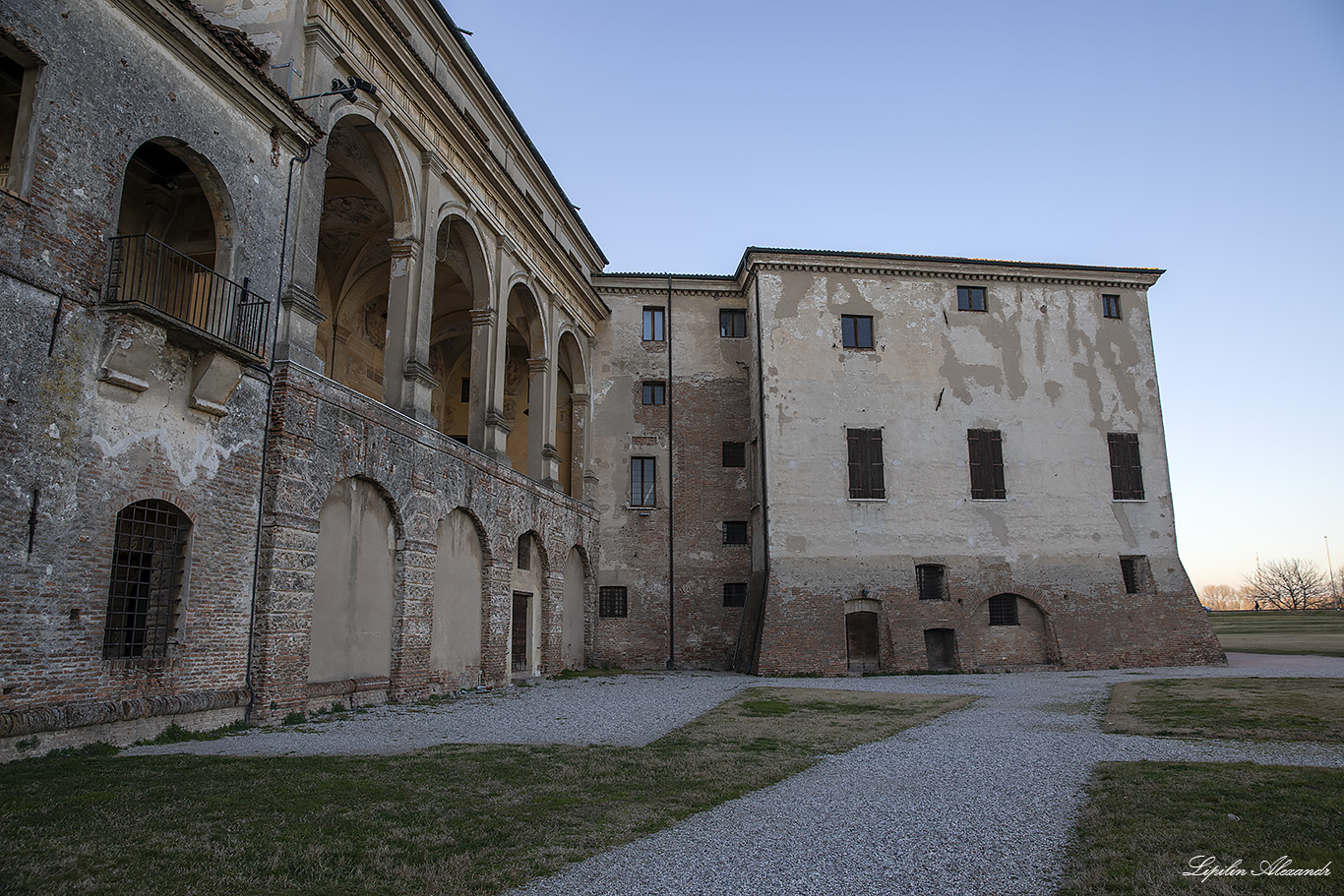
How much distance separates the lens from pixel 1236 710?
11570mm

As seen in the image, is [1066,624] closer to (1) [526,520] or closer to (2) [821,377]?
(2) [821,377]

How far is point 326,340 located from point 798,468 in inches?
496

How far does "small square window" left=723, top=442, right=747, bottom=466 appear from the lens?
84.2 ft

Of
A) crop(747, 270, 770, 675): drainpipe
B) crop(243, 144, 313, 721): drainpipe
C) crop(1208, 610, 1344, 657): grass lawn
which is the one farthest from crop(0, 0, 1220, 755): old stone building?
crop(1208, 610, 1344, 657): grass lawn

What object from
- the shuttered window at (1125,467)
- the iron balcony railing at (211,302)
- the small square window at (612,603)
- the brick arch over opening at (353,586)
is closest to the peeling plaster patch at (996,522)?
the shuttered window at (1125,467)

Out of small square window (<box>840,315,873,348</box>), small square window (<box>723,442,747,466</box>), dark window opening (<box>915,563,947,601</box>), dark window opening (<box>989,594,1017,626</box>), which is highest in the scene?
→ small square window (<box>840,315,873,348</box>)

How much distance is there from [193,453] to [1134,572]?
24.0m

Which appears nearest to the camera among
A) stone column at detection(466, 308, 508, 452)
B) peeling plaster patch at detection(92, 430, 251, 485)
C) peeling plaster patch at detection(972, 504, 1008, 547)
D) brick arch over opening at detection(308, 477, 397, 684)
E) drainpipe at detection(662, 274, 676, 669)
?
peeling plaster patch at detection(92, 430, 251, 485)

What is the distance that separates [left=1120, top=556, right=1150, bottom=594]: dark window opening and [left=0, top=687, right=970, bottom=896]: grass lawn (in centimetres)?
1864

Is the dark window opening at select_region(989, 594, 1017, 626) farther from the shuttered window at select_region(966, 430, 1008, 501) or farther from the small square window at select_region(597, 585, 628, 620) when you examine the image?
the small square window at select_region(597, 585, 628, 620)

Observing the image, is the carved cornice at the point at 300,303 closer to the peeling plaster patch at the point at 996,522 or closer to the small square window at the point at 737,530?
the small square window at the point at 737,530

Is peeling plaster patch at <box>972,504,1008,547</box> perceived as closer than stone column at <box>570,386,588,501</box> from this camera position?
Yes

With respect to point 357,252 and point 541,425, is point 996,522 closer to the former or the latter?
point 541,425

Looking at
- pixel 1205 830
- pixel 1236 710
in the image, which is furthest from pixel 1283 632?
pixel 1205 830
